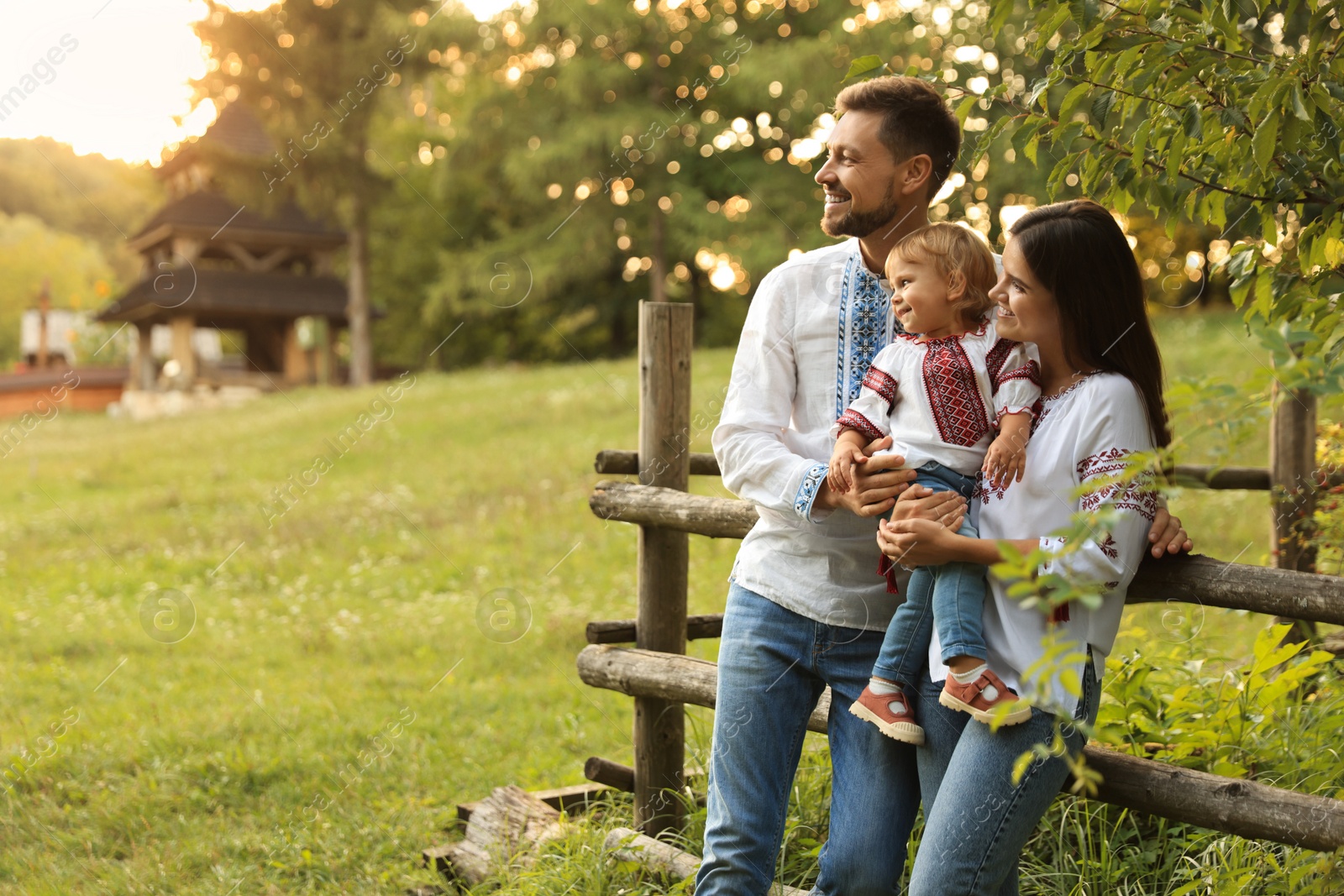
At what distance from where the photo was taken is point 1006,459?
2402 millimetres

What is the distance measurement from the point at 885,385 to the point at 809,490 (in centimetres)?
29

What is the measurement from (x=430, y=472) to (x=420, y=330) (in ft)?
82.4

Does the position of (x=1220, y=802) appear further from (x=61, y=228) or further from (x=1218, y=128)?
(x=61, y=228)

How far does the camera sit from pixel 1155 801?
8.98 feet

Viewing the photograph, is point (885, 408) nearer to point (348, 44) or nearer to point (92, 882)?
point (92, 882)

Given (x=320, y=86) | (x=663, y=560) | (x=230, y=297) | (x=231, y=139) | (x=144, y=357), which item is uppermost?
(x=320, y=86)

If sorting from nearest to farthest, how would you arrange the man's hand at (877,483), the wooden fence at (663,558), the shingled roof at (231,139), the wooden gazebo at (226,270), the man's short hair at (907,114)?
the man's hand at (877,483) < the man's short hair at (907,114) < the wooden fence at (663,558) < the shingled roof at (231,139) < the wooden gazebo at (226,270)

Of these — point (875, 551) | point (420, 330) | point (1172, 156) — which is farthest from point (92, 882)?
point (420, 330)

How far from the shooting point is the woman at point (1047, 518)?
233cm

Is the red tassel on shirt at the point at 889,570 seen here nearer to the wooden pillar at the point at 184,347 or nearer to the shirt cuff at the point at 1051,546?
the shirt cuff at the point at 1051,546

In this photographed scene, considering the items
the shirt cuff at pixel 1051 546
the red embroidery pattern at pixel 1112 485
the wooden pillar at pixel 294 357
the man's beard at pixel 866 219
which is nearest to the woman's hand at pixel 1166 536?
the red embroidery pattern at pixel 1112 485

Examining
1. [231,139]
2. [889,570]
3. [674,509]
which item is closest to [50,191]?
[231,139]

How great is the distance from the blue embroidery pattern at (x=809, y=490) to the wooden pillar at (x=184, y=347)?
27972 mm

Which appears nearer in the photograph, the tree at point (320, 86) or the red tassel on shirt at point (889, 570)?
the red tassel on shirt at point (889, 570)
